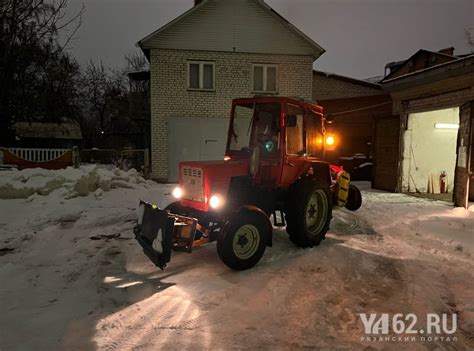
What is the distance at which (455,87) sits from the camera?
9.74 metres

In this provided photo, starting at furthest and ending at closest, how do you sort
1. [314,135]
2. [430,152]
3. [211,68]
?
[211,68]
[430,152]
[314,135]

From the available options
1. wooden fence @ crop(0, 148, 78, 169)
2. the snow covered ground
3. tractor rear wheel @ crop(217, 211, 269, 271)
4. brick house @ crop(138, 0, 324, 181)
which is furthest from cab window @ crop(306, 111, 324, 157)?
wooden fence @ crop(0, 148, 78, 169)

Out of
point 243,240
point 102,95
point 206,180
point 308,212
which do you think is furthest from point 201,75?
point 102,95

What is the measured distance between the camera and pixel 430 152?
12.6m

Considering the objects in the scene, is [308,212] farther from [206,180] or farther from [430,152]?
[430,152]

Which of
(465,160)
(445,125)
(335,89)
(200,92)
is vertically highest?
(335,89)

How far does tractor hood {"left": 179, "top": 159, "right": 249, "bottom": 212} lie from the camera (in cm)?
464

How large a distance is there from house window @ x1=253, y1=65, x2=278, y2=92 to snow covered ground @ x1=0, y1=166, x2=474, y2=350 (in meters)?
9.02

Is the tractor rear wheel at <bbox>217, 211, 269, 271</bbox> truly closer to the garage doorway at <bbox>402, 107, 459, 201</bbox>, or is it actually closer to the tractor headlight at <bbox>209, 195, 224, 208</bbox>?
the tractor headlight at <bbox>209, 195, 224, 208</bbox>

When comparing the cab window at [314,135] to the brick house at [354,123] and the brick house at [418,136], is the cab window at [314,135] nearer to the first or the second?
the brick house at [418,136]

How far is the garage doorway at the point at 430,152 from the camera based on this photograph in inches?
484

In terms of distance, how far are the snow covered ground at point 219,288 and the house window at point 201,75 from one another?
8.62m

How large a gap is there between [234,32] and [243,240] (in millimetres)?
12035

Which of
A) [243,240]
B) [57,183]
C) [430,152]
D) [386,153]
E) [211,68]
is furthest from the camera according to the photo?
[211,68]
